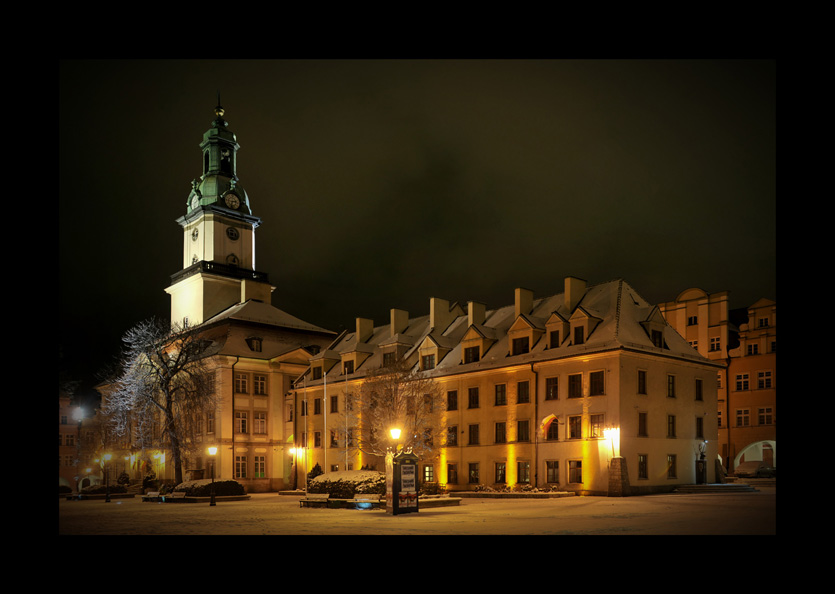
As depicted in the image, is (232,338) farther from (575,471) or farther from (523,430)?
(575,471)

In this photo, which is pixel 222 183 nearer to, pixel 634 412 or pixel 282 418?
pixel 282 418

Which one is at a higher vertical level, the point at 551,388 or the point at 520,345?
the point at 520,345

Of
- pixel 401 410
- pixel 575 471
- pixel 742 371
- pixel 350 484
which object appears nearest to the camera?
pixel 350 484

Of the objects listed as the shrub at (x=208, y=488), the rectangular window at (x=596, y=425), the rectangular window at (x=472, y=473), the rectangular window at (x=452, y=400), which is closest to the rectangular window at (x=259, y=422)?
the shrub at (x=208, y=488)

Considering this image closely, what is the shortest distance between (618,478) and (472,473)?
11462 millimetres

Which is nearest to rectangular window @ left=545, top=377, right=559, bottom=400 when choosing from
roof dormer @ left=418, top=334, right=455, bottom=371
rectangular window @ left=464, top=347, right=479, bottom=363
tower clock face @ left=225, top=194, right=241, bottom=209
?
rectangular window @ left=464, top=347, right=479, bottom=363

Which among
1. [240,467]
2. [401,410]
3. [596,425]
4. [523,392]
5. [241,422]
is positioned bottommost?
[240,467]

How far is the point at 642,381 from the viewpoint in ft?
143

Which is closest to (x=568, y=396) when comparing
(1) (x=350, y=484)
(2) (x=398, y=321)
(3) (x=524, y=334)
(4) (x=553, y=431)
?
(4) (x=553, y=431)

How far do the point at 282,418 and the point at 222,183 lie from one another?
26317 mm

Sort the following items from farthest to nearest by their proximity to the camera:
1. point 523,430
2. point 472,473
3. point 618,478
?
point 472,473 → point 523,430 → point 618,478
